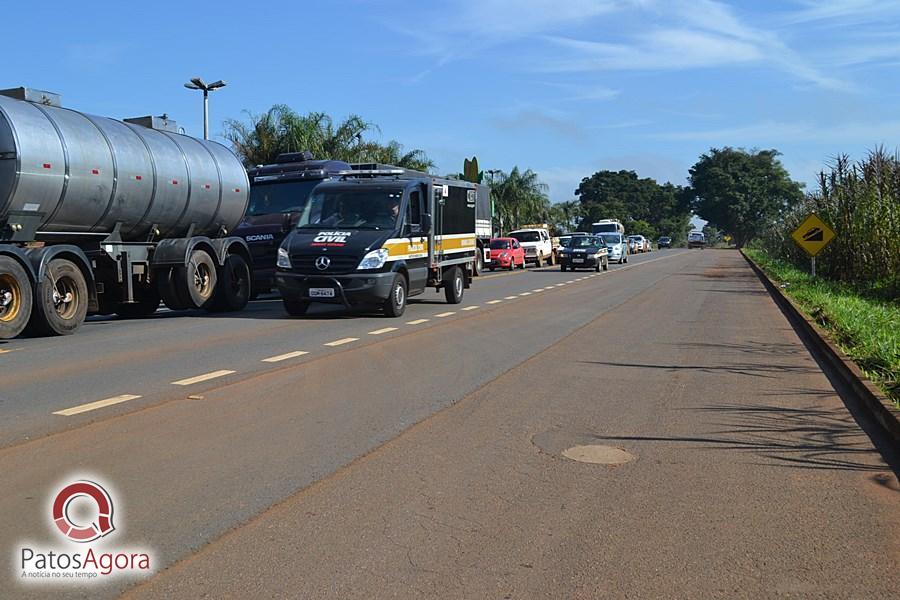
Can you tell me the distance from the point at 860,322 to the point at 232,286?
1129cm

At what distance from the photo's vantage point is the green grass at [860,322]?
9.15m

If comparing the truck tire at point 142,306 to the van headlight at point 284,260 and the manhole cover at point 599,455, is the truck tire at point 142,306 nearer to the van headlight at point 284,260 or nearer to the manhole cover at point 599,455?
the van headlight at point 284,260

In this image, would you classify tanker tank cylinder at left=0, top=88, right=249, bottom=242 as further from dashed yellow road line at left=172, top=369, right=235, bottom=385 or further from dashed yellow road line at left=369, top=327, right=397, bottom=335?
dashed yellow road line at left=172, top=369, right=235, bottom=385

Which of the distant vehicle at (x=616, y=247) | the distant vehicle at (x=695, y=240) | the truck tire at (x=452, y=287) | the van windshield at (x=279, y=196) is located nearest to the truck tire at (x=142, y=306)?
the van windshield at (x=279, y=196)

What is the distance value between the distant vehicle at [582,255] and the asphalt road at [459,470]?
87.4 ft

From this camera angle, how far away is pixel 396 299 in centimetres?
1616

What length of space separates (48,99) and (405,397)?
8607 millimetres

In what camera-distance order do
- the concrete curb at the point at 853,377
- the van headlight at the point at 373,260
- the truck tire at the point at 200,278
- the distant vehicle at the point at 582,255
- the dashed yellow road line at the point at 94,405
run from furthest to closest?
the distant vehicle at the point at 582,255 < the truck tire at the point at 200,278 < the van headlight at the point at 373,260 < the dashed yellow road line at the point at 94,405 < the concrete curb at the point at 853,377

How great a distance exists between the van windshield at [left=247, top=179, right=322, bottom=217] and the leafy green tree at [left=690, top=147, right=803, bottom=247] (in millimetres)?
87654

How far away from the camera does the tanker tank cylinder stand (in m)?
12.5

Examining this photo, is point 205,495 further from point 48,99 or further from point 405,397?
point 48,99

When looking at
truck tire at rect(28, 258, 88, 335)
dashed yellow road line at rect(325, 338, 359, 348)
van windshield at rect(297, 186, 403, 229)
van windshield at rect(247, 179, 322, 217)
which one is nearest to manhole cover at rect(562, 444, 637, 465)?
dashed yellow road line at rect(325, 338, 359, 348)

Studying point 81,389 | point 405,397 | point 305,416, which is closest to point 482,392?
point 405,397

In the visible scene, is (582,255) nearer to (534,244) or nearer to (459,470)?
(534,244)
